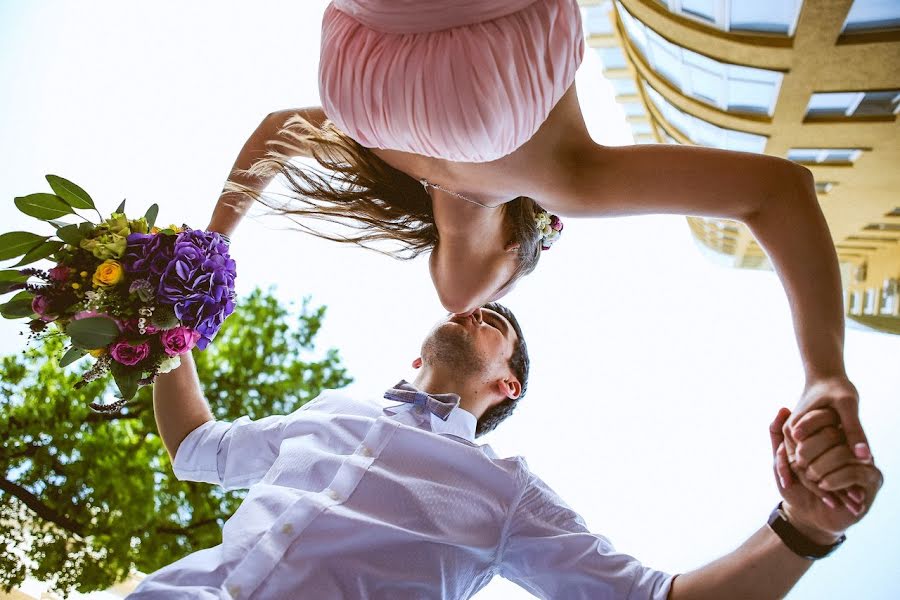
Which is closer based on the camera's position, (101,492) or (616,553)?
(616,553)

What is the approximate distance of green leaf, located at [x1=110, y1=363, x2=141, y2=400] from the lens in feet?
5.37

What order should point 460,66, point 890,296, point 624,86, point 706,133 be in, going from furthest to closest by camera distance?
point 624,86, point 706,133, point 890,296, point 460,66

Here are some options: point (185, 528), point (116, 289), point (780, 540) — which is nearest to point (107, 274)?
point (116, 289)

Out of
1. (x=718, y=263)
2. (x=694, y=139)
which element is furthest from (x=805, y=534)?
(x=718, y=263)

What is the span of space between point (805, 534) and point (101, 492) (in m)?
3.21

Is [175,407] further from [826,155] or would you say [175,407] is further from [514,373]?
[826,155]

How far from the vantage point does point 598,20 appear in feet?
23.3

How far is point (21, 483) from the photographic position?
3158 millimetres

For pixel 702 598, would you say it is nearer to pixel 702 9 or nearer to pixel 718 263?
pixel 702 9

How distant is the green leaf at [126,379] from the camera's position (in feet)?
5.37

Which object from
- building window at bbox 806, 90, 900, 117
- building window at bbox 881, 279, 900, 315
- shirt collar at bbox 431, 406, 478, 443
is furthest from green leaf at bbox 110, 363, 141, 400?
building window at bbox 881, 279, 900, 315

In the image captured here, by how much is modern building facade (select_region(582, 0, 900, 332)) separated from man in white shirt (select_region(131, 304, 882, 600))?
224 cm

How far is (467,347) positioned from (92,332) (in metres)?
1.50

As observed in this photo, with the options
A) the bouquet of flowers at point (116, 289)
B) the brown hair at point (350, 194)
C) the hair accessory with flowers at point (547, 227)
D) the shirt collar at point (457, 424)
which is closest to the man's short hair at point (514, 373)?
the shirt collar at point (457, 424)
